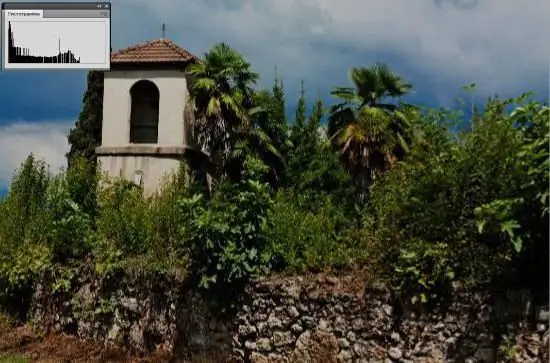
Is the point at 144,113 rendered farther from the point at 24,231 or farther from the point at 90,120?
the point at 24,231

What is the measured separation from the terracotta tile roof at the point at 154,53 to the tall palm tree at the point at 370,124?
5.65 metres

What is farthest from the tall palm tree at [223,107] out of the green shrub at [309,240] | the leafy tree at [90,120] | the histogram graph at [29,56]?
the histogram graph at [29,56]

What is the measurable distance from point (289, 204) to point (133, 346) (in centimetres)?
397

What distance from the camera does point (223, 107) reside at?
22750mm

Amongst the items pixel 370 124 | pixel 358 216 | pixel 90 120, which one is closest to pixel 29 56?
pixel 358 216

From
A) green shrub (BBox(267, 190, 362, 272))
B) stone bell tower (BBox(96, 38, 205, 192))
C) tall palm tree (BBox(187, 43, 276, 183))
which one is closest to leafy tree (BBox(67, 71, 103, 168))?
stone bell tower (BBox(96, 38, 205, 192))

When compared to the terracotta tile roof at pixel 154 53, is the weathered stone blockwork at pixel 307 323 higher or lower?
lower

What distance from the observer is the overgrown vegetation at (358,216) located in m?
8.88

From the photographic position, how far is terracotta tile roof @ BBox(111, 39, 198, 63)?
22984 mm

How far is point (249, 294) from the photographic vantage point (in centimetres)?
1132

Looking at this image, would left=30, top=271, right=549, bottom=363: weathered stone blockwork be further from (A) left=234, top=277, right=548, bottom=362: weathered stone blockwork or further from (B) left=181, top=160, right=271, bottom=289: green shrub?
(B) left=181, top=160, right=271, bottom=289: green shrub

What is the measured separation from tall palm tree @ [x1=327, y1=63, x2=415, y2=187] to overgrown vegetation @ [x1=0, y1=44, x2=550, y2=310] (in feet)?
0.13

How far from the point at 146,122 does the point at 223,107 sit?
3.02m

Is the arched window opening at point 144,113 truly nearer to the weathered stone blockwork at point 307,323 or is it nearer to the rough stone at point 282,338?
the weathered stone blockwork at point 307,323
